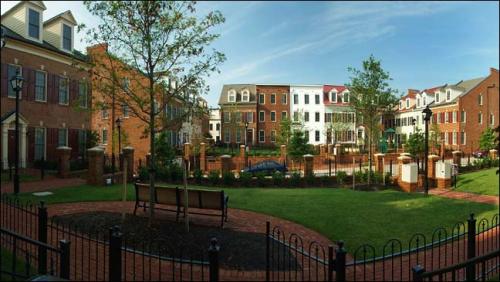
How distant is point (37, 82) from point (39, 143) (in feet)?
13.1

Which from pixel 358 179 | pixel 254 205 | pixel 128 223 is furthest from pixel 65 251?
pixel 358 179

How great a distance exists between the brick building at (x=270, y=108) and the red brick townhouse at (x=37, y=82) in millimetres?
35614

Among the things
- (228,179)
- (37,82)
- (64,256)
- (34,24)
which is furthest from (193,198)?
(34,24)

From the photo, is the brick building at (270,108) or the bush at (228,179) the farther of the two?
the brick building at (270,108)

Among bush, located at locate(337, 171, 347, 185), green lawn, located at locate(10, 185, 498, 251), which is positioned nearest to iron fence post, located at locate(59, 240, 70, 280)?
green lawn, located at locate(10, 185, 498, 251)

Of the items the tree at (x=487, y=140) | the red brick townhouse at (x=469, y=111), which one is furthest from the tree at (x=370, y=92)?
the red brick townhouse at (x=469, y=111)

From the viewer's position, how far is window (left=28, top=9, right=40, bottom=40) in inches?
946

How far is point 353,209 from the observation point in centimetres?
1234

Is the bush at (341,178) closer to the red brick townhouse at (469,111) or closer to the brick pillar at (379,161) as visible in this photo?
the brick pillar at (379,161)

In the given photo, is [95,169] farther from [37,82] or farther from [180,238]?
[37,82]

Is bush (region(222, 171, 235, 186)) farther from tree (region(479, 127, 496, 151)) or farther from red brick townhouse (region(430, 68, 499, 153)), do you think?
red brick townhouse (region(430, 68, 499, 153))

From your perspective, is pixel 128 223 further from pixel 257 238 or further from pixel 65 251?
pixel 65 251

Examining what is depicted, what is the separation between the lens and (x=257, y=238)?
8719 mm

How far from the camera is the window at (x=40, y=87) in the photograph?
24297mm
